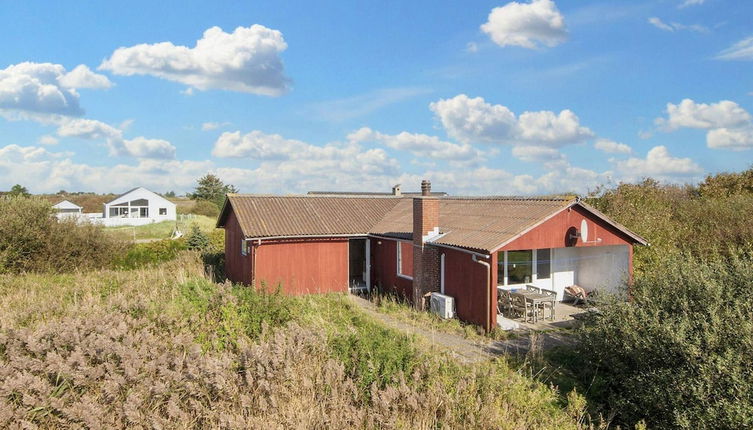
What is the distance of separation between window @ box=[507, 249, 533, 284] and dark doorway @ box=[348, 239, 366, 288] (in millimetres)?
6751

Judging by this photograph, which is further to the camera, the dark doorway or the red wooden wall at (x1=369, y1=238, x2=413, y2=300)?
the dark doorway

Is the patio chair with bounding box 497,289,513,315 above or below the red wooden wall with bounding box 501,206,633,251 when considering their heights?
below

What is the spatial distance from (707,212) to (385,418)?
20156 mm

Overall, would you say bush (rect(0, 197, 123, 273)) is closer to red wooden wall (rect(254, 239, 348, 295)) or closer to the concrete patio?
red wooden wall (rect(254, 239, 348, 295))

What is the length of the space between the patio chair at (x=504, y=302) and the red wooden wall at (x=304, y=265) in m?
6.70

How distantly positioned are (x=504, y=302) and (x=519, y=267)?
1673 mm

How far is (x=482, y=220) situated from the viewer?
1537 cm

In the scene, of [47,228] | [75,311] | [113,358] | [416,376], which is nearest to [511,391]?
[416,376]

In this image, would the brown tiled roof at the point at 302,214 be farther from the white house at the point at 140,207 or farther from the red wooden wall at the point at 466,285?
the white house at the point at 140,207

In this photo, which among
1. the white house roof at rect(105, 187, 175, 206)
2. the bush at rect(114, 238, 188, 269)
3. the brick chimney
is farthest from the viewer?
the white house roof at rect(105, 187, 175, 206)

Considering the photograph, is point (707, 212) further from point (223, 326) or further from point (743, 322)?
point (223, 326)

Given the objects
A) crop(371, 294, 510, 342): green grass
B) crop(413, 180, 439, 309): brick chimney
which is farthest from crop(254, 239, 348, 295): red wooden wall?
crop(413, 180, 439, 309): brick chimney

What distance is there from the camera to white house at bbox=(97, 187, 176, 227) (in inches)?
2185

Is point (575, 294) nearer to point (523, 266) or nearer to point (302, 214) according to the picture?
point (523, 266)
